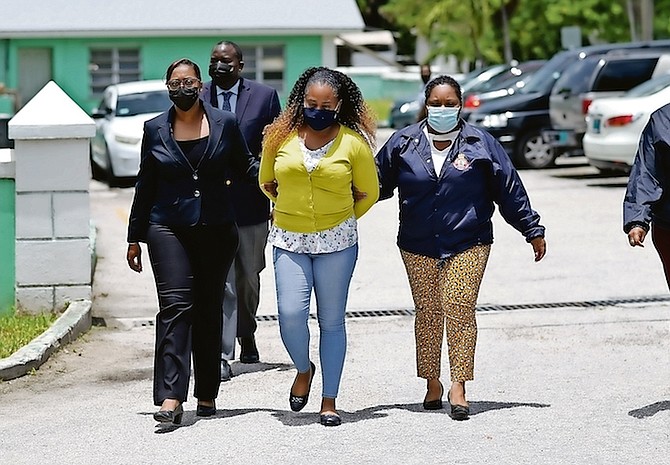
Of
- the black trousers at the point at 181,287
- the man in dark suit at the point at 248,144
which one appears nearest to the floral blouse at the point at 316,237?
the black trousers at the point at 181,287

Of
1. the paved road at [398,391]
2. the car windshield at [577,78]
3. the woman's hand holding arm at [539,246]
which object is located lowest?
the paved road at [398,391]

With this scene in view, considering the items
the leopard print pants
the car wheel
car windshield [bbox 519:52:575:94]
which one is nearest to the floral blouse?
the leopard print pants

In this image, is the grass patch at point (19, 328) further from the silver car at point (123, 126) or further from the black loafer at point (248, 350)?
the silver car at point (123, 126)

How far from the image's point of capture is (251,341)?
876cm

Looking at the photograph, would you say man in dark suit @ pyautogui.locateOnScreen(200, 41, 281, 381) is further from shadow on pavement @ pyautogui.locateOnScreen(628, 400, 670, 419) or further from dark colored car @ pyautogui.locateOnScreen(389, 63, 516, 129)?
dark colored car @ pyautogui.locateOnScreen(389, 63, 516, 129)

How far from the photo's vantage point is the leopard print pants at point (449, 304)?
7.27 m

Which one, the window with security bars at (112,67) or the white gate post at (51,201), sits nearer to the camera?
the white gate post at (51,201)

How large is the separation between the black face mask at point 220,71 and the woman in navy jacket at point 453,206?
1.27m

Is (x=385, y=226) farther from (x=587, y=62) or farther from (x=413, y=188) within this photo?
(x=413, y=188)

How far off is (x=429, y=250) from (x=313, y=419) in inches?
41.1

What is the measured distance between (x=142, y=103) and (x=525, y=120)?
5992 millimetres

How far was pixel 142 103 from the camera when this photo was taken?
2230 cm

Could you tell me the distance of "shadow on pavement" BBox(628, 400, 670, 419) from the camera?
7270 millimetres

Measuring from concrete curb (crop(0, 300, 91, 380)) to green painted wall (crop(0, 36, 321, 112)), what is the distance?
2212 cm
